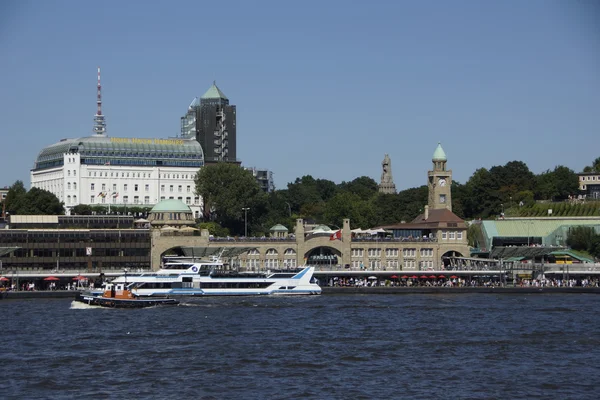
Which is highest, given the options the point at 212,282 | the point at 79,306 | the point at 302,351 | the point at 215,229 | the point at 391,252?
the point at 215,229

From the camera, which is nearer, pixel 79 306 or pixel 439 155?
pixel 79 306

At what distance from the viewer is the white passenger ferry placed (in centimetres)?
12162

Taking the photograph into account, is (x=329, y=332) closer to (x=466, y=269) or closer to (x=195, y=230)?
(x=466, y=269)

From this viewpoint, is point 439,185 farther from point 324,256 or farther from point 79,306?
point 79,306

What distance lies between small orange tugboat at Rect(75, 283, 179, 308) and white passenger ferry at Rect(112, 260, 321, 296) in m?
2.60

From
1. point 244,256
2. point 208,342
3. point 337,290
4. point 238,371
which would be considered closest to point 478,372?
point 238,371

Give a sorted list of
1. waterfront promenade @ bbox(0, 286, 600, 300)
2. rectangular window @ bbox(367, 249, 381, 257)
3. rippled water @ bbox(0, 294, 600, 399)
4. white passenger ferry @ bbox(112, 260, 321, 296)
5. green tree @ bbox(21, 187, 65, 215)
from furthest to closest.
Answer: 1. green tree @ bbox(21, 187, 65, 215)
2. rectangular window @ bbox(367, 249, 381, 257)
3. waterfront promenade @ bbox(0, 286, 600, 300)
4. white passenger ferry @ bbox(112, 260, 321, 296)
5. rippled water @ bbox(0, 294, 600, 399)

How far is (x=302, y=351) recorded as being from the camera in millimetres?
78375

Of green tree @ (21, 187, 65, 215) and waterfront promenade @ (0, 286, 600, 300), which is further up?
green tree @ (21, 187, 65, 215)

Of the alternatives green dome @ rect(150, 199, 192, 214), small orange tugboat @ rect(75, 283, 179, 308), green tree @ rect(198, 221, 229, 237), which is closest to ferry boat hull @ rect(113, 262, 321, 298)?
small orange tugboat @ rect(75, 283, 179, 308)

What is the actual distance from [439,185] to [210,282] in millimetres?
69343

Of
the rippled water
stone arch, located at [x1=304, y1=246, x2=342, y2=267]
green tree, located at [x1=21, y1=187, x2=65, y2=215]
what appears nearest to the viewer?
the rippled water

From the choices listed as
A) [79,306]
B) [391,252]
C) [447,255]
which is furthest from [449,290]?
[79,306]

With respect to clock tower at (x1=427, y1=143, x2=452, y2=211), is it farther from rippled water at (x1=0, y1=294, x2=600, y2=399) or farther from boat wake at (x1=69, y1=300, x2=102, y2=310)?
boat wake at (x1=69, y1=300, x2=102, y2=310)
